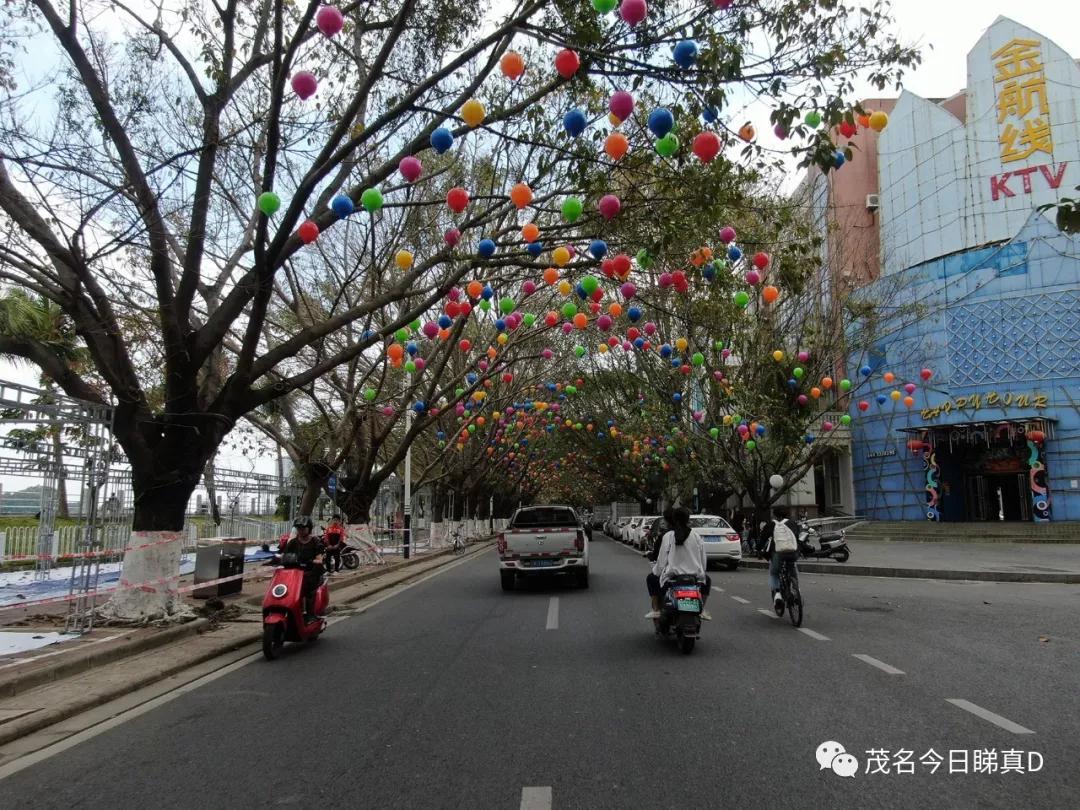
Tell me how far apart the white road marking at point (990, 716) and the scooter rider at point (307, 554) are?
6.63 metres

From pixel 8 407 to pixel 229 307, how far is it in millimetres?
2690

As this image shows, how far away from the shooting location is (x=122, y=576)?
30.5ft

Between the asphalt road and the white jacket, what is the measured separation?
83 centimetres

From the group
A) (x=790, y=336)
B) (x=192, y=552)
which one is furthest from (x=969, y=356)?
(x=192, y=552)

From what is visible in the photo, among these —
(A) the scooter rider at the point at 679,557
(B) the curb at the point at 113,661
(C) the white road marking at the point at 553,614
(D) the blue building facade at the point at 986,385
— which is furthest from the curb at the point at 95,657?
(D) the blue building facade at the point at 986,385

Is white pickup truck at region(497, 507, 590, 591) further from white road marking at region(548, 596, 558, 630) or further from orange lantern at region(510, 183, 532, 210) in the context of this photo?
orange lantern at region(510, 183, 532, 210)

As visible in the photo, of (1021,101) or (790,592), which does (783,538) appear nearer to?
(790,592)

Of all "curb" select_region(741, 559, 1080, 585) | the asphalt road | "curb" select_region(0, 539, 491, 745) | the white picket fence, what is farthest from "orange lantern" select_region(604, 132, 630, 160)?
"curb" select_region(741, 559, 1080, 585)

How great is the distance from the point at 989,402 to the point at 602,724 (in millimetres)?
31961

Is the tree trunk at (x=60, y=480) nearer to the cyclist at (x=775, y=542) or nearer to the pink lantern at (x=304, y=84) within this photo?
the pink lantern at (x=304, y=84)

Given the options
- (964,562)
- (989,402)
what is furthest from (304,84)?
(989,402)

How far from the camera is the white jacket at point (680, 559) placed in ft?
25.9

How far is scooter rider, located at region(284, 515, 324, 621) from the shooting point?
8.61 meters

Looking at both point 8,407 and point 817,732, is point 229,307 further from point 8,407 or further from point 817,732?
point 817,732
